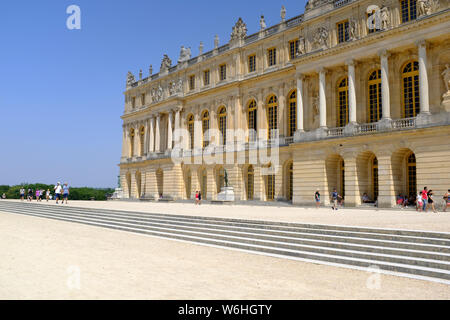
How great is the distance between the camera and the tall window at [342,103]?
29.1m

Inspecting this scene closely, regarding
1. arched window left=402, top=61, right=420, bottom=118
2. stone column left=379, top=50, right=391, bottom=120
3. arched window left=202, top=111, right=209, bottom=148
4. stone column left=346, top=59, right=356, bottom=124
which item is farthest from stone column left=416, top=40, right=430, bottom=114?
arched window left=202, top=111, right=209, bottom=148

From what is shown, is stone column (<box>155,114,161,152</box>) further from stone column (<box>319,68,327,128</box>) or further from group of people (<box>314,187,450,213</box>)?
group of people (<box>314,187,450,213</box>)

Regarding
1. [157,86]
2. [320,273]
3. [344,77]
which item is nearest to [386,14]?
[344,77]

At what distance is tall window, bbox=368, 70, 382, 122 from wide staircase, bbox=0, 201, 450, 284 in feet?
56.7

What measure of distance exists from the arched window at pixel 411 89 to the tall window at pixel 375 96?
5.82ft

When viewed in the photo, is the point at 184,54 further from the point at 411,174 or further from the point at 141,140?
the point at 411,174

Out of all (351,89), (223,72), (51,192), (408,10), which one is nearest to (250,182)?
(223,72)

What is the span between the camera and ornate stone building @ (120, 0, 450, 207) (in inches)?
927

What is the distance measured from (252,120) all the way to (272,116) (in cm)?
274

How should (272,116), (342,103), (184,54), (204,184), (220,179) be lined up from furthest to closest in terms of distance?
(184,54)
(204,184)
(220,179)
(272,116)
(342,103)

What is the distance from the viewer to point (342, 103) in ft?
97.0

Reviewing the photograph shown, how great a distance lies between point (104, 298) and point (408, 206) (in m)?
22.2

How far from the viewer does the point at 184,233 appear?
1502 cm

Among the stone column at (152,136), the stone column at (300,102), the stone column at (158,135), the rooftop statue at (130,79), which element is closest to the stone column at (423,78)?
the stone column at (300,102)
